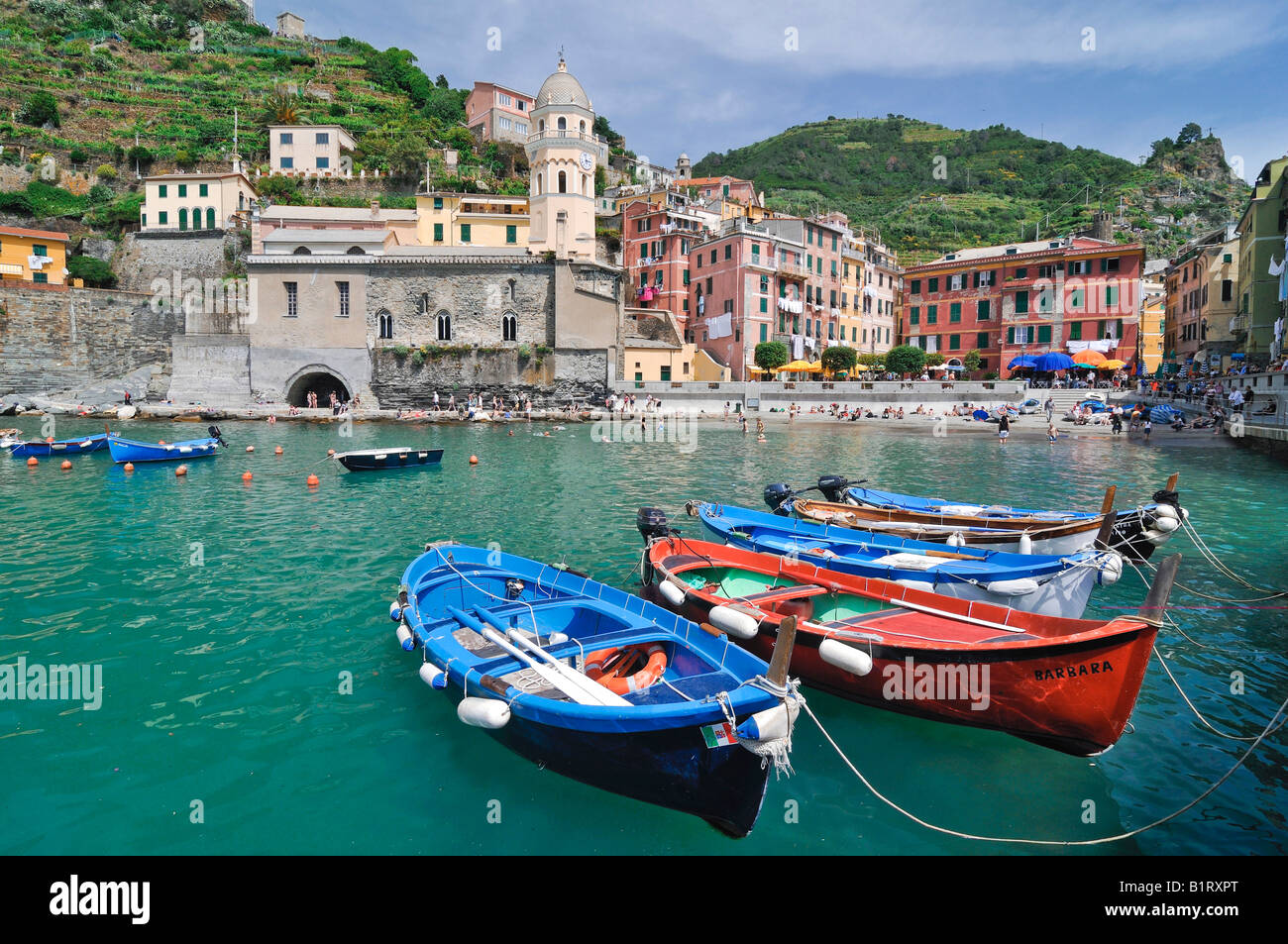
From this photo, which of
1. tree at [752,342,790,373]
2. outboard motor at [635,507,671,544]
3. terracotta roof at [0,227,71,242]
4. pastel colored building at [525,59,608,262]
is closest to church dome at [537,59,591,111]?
pastel colored building at [525,59,608,262]

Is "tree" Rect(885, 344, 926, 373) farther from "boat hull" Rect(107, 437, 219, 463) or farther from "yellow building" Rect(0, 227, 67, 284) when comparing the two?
"yellow building" Rect(0, 227, 67, 284)

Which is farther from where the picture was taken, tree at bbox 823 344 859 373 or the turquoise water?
tree at bbox 823 344 859 373

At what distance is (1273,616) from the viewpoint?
9.96 meters

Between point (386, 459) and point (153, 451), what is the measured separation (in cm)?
816

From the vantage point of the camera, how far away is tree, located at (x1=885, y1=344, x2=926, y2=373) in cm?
4950

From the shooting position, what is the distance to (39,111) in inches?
2517

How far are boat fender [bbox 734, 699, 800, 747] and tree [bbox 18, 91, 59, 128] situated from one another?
289 feet

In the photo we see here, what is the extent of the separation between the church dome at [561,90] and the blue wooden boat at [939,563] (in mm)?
46256

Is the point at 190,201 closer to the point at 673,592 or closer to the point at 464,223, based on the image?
the point at 464,223

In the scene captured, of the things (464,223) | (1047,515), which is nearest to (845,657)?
(1047,515)

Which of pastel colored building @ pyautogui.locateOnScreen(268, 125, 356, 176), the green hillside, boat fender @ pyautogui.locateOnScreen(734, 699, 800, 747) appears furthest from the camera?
the green hillside
